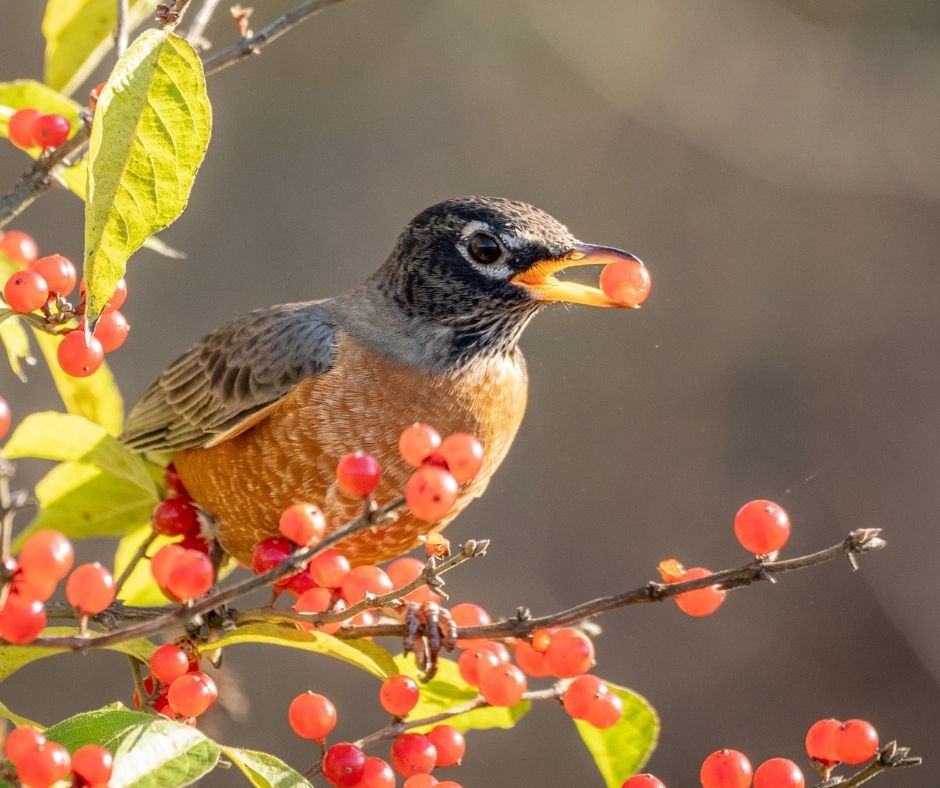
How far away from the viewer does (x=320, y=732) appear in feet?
6.68

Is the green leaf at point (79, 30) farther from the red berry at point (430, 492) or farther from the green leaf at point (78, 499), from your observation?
the red berry at point (430, 492)

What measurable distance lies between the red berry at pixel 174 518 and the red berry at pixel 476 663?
1023 mm

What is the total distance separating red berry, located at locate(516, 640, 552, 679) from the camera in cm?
198

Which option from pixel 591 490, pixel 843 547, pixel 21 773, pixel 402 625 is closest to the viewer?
pixel 21 773

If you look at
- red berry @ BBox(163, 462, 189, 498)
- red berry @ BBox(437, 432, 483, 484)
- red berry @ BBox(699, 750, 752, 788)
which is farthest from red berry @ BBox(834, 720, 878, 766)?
red berry @ BBox(163, 462, 189, 498)

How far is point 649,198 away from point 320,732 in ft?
19.8

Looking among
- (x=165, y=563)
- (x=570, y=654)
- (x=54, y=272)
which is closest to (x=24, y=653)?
(x=165, y=563)

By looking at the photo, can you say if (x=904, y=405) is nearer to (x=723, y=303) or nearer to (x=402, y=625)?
(x=723, y=303)

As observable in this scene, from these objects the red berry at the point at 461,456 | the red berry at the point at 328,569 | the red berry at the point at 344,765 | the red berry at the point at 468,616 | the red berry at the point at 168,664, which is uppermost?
the red berry at the point at 461,456

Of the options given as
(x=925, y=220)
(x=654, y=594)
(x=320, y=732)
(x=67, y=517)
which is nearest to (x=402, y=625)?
(x=320, y=732)

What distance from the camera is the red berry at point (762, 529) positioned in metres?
1.71

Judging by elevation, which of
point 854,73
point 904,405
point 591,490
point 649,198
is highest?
point 854,73

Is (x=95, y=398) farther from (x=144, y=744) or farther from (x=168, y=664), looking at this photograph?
(x=144, y=744)

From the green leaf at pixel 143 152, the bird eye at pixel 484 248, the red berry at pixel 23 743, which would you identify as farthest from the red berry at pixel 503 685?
the bird eye at pixel 484 248
